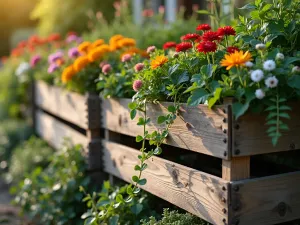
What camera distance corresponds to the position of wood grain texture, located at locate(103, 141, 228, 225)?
2.28 m

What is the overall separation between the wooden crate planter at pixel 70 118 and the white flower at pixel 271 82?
200cm

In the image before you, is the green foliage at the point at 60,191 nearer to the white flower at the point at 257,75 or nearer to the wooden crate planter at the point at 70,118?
the wooden crate planter at the point at 70,118

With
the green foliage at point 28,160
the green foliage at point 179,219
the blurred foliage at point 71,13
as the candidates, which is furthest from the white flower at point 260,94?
the blurred foliage at point 71,13

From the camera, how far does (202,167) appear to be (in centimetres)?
322

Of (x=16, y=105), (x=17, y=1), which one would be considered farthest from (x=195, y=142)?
(x=17, y=1)

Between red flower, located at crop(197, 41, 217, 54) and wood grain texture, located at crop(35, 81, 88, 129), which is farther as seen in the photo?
wood grain texture, located at crop(35, 81, 88, 129)

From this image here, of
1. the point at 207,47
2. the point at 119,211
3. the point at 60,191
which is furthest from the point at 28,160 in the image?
the point at 207,47

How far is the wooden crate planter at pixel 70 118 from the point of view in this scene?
3.79 metres

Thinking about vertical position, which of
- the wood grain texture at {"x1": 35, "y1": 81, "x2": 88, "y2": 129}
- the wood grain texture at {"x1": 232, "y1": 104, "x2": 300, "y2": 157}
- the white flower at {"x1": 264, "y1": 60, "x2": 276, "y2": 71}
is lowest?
the wood grain texture at {"x1": 35, "y1": 81, "x2": 88, "y2": 129}

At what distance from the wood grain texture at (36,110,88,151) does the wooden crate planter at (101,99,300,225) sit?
5.01ft

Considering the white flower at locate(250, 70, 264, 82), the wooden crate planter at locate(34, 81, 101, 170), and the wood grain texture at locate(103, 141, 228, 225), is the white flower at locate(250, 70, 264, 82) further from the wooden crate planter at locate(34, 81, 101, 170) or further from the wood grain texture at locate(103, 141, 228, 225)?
the wooden crate planter at locate(34, 81, 101, 170)

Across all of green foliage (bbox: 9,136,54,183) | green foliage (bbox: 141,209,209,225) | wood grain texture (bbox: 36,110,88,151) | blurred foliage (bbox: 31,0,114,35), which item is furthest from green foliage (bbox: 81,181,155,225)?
blurred foliage (bbox: 31,0,114,35)

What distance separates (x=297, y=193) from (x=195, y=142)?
572mm

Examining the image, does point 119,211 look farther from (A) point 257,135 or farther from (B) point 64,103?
(B) point 64,103
